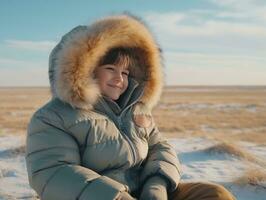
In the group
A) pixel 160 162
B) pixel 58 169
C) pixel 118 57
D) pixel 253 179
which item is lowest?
pixel 253 179

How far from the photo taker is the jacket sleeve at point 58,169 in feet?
Result: 7.83

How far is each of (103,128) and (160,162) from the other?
1.55ft

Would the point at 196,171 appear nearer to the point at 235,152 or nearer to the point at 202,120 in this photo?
the point at 235,152

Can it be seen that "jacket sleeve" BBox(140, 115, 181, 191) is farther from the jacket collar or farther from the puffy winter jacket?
the jacket collar

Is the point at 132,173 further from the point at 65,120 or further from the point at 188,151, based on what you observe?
A: the point at 188,151

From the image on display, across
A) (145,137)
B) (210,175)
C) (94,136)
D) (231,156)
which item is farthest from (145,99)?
(231,156)

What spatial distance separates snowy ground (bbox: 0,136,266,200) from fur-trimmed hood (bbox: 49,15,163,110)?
2.14 meters

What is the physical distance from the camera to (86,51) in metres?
2.83

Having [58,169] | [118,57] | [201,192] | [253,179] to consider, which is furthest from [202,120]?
[58,169]

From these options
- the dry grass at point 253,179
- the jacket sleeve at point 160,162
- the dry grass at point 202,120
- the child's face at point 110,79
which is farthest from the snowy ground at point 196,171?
the child's face at point 110,79

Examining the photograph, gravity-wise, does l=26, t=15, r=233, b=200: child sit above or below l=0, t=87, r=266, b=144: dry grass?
above

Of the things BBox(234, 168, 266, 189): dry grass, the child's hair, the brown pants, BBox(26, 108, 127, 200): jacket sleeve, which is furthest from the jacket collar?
BBox(234, 168, 266, 189): dry grass

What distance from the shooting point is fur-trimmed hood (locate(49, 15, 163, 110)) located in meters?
2.75

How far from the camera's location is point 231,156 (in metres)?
7.09
